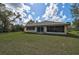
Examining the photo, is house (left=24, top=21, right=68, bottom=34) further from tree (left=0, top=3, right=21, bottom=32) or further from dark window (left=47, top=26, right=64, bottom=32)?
tree (left=0, top=3, right=21, bottom=32)

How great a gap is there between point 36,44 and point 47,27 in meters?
0.29

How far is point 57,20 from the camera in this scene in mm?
2998

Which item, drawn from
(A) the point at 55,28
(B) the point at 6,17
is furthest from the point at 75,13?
(B) the point at 6,17

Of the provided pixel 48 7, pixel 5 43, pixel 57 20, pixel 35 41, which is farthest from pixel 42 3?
pixel 5 43

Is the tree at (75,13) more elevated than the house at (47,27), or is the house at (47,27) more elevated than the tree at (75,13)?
the tree at (75,13)

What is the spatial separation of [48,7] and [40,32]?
37cm

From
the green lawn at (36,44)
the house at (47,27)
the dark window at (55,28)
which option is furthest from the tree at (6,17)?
the dark window at (55,28)

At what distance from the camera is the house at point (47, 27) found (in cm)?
302

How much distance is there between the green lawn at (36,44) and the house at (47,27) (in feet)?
0.24

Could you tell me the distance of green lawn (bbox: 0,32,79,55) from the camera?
2.95 m

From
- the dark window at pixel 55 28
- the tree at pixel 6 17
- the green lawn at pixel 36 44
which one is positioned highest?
the tree at pixel 6 17

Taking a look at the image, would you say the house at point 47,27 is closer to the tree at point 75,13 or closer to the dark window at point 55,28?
the dark window at point 55,28

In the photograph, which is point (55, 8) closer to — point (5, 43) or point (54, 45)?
point (54, 45)

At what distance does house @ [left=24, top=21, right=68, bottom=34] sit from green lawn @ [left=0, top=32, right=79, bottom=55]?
7 cm
